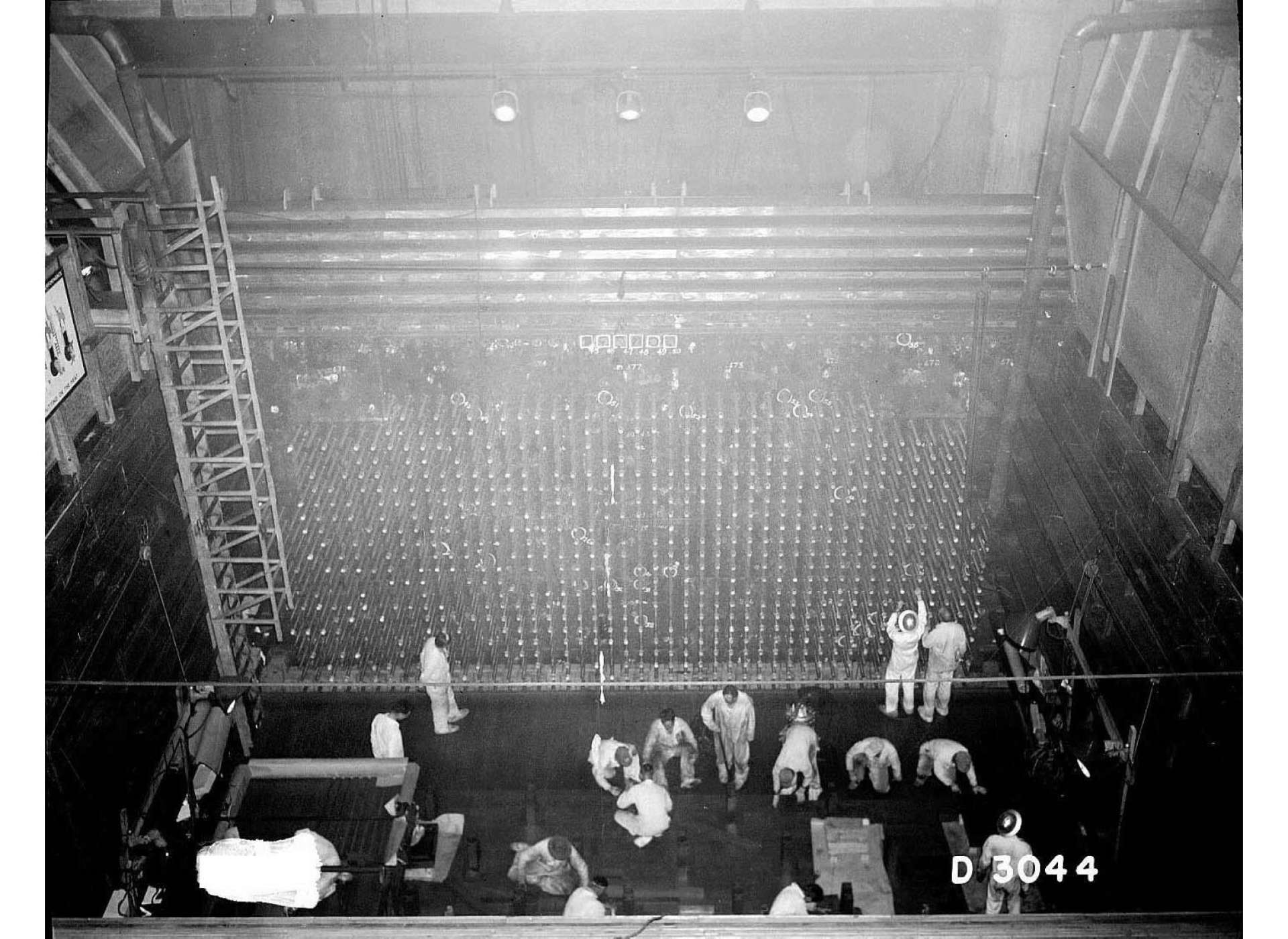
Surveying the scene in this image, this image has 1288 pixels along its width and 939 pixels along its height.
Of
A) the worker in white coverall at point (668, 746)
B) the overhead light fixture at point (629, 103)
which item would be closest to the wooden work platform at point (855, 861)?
the worker in white coverall at point (668, 746)

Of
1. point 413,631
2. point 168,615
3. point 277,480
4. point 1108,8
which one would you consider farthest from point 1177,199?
point 168,615

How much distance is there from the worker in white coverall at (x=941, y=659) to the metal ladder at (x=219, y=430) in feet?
13.6

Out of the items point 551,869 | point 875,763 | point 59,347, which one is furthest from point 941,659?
→ point 59,347

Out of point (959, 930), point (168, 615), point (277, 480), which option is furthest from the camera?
point (277, 480)

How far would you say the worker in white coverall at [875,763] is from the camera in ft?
21.3

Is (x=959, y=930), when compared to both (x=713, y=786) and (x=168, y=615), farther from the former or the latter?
(x=168, y=615)

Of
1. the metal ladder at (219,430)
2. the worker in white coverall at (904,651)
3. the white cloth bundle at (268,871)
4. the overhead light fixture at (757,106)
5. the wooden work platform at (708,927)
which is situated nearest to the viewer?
the wooden work platform at (708,927)

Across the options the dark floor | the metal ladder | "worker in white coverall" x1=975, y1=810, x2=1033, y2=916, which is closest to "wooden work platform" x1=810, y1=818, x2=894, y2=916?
the dark floor

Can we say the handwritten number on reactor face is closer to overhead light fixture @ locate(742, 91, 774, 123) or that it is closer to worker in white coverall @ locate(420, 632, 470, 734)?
worker in white coverall @ locate(420, 632, 470, 734)

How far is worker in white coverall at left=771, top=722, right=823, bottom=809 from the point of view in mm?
6402

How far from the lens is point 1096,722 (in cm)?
659

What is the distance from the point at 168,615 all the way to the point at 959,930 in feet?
16.6

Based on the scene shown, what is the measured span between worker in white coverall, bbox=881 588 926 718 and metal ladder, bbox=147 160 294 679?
154 inches

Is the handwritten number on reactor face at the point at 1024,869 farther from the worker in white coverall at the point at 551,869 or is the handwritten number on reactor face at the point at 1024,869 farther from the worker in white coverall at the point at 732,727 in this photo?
the worker in white coverall at the point at 551,869
